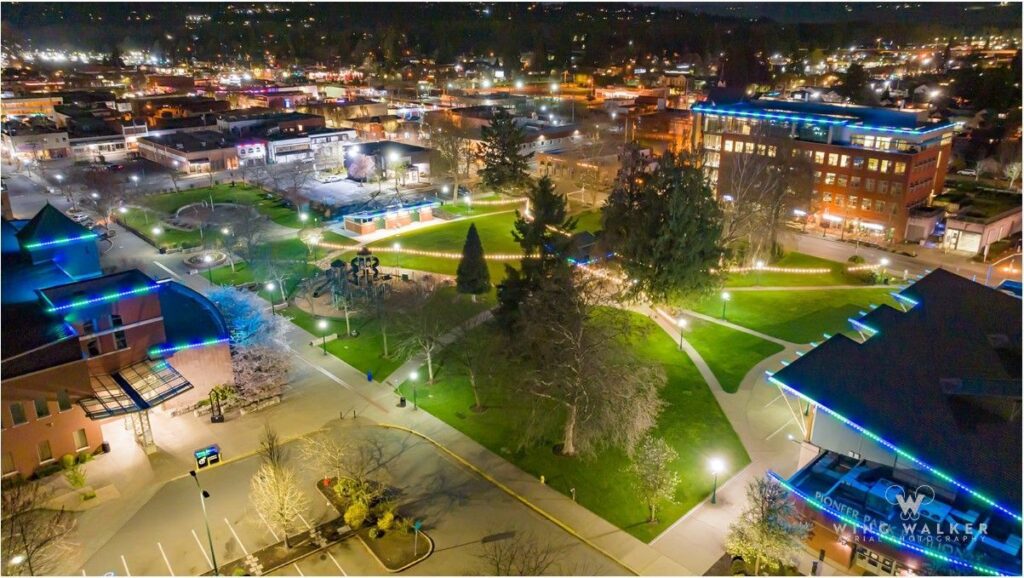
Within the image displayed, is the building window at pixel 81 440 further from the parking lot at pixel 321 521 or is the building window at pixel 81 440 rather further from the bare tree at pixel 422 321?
the bare tree at pixel 422 321

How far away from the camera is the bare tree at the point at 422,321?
37.3 m

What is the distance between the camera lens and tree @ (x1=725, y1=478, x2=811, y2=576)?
22906mm

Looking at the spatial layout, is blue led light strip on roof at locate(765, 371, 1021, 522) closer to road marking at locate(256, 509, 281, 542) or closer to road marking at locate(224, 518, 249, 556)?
road marking at locate(256, 509, 281, 542)

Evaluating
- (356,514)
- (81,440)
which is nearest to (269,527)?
(356,514)

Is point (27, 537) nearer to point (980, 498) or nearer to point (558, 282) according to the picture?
point (558, 282)

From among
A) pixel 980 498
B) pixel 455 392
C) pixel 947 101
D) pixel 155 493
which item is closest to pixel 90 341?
pixel 155 493

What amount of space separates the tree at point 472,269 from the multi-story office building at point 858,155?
3121cm

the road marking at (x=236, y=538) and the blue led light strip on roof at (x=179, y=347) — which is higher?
the blue led light strip on roof at (x=179, y=347)

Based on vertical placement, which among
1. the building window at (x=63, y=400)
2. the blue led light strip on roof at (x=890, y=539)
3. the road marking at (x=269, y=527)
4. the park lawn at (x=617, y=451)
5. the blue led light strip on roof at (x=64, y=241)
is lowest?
the road marking at (x=269, y=527)

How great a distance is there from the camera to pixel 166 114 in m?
128

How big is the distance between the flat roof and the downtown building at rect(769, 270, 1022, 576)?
4 cm

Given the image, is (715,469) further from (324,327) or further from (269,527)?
(324,327)

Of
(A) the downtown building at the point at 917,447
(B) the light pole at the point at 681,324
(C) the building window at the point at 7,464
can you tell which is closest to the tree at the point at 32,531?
(C) the building window at the point at 7,464

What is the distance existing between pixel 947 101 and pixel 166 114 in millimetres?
144593
